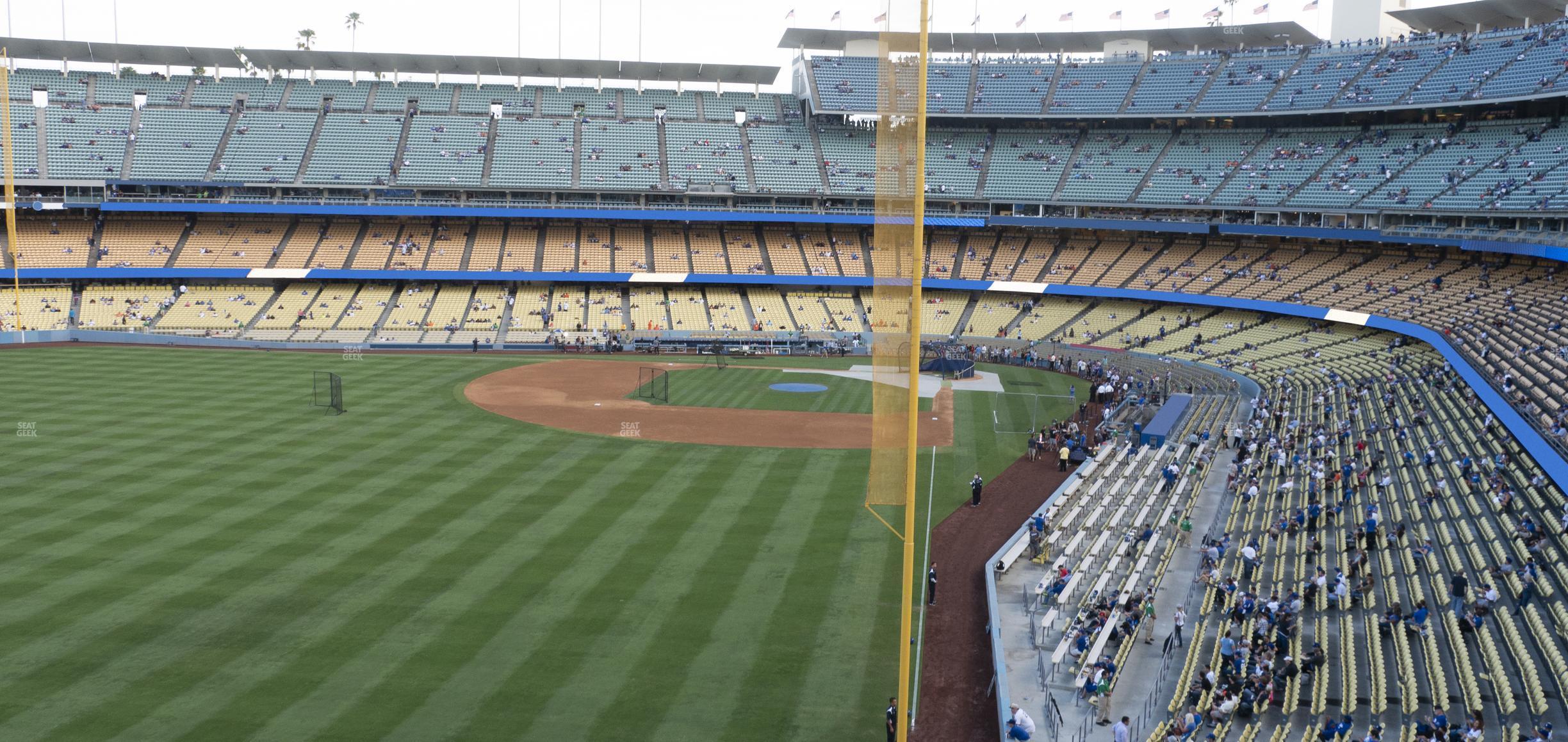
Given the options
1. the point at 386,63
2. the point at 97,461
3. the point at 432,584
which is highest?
the point at 386,63

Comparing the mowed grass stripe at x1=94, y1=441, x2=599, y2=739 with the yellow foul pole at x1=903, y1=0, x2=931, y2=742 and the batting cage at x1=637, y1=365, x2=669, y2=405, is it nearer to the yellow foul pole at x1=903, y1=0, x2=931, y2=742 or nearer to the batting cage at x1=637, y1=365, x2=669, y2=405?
the yellow foul pole at x1=903, y1=0, x2=931, y2=742

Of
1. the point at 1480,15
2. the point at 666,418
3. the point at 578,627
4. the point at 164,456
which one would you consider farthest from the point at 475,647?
the point at 1480,15

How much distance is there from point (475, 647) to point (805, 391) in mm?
28836

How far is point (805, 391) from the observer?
4475 centimetres

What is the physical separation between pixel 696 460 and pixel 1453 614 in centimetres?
1906

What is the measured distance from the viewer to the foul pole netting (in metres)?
11.7

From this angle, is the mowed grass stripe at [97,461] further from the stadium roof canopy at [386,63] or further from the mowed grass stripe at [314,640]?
the stadium roof canopy at [386,63]

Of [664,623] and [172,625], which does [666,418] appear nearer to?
[664,623]

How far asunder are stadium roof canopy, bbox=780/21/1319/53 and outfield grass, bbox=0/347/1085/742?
51.3m

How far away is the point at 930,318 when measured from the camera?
6500cm

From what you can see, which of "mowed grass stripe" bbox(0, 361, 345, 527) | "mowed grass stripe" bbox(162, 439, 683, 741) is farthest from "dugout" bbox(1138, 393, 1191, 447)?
"mowed grass stripe" bbox(0, 361, 345, 527)

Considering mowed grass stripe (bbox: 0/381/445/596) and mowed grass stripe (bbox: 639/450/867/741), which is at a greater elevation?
mowed grass stripe (bbox: 0/381/445/596)

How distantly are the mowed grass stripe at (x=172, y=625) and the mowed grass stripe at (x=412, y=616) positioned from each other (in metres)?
1.73

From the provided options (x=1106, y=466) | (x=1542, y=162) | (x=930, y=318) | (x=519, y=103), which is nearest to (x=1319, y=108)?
(x=1542, y=162)
